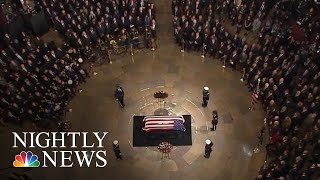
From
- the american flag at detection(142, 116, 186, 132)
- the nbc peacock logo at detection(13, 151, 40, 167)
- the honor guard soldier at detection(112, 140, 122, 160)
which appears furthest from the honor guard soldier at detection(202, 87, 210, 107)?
the nbc peacock logo at detection(13, 151, 40, 167)

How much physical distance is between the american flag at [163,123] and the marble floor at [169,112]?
1325 mm

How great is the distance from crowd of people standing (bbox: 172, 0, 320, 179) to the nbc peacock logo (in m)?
10.2

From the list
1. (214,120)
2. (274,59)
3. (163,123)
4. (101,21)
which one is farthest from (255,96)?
(101,21)

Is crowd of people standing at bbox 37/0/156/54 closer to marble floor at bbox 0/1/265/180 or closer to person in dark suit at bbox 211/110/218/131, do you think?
marble floor at bbox 0/1/265/180

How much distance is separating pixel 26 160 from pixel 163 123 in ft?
A: 22.6

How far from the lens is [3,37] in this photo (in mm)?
23516

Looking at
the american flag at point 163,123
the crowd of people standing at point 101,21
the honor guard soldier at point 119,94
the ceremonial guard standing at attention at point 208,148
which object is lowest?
the ceremonial guard standing at attention at point 208,148

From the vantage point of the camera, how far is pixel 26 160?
20.5m

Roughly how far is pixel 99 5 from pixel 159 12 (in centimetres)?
413

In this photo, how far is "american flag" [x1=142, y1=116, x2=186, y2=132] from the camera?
1970 centimetres

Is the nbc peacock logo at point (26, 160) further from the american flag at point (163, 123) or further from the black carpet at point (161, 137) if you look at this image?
the american flag at point (163, 123)

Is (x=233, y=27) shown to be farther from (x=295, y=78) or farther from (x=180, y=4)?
(x=295, y=78)

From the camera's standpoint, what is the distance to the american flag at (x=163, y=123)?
64.6 feet

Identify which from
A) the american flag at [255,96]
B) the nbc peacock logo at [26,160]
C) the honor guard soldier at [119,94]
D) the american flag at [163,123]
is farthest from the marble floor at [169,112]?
the american flag at [163,123]
